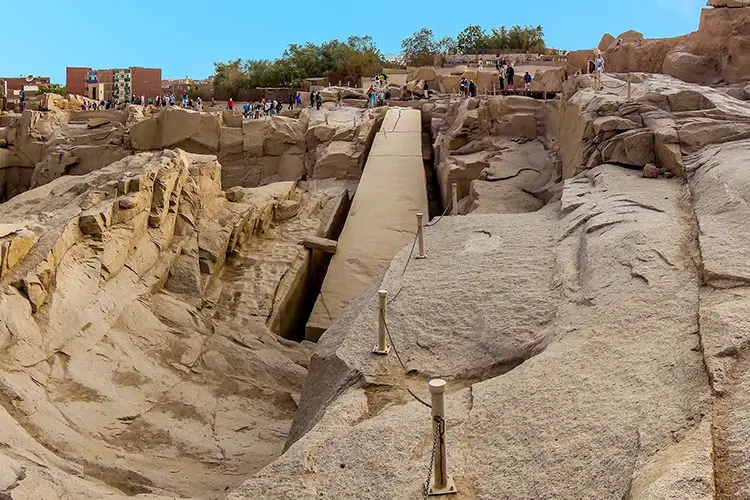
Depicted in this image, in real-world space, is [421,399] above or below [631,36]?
below

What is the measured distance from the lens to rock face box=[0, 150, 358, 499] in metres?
5.02

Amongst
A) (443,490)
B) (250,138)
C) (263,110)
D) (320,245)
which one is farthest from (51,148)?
(443,490)

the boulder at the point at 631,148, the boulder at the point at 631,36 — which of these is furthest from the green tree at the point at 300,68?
the boulder at the point at 631,148

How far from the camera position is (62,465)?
14.6ft

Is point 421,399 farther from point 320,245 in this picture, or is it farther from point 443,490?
point 320,245

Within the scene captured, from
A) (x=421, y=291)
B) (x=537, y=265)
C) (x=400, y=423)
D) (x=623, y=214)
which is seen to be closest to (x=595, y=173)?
(x=623, y=214)

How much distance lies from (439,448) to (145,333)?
503cm

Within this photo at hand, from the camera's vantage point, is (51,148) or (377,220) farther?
(51,148)

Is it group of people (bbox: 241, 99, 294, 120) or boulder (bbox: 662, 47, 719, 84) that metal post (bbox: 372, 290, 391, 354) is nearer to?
boulder (bbox: 662, 47, 719, 84)

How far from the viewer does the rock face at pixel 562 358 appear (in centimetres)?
282

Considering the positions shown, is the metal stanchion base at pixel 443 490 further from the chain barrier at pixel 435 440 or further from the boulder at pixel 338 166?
the boulder at pixel 338 166

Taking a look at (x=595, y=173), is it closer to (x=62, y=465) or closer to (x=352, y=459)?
(x=352, y=459)

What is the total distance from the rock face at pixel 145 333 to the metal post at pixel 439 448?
2.18 metres

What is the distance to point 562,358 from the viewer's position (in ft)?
12.0
